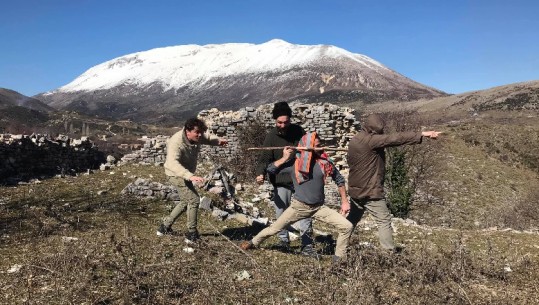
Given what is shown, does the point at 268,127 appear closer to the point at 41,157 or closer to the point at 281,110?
Answer: the point at 41,157

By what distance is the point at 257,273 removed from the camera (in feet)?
16.4

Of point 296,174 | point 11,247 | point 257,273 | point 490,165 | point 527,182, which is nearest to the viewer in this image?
point 257,273

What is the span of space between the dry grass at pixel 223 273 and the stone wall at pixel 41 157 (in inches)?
389

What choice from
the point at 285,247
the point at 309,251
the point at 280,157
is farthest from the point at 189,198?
the point at 309,251

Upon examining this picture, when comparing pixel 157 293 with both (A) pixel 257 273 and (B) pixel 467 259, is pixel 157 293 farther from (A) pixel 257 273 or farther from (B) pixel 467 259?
(B) pixel 467 259

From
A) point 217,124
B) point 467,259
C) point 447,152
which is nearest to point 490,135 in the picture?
point 447,152

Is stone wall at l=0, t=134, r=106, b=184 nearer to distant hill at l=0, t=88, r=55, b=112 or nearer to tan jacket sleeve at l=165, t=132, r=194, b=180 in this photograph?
tan jacket sleeve at l=165, t=132, r=194, b=180

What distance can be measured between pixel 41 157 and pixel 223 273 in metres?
16.0

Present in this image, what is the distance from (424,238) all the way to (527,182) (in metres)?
22.1

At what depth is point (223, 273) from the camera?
15.7 feet

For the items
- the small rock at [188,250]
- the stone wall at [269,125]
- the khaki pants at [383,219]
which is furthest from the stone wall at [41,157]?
the khaki pants at [383,219]

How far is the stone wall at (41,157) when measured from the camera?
15877mm

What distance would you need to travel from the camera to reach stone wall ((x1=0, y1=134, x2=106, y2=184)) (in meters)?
15.9

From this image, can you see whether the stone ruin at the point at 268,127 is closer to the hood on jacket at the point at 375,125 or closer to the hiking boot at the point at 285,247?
the hiking boot at the point at 285,247
